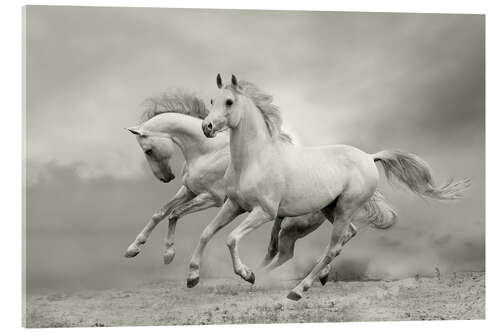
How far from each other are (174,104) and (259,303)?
2.05m

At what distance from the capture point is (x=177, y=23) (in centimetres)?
955

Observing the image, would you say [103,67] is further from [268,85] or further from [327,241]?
[327,241]

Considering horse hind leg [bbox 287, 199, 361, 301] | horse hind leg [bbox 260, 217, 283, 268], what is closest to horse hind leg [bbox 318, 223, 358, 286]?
horse hind leg [bbox 287, 199, 361, 301]

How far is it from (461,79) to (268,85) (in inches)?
78.7

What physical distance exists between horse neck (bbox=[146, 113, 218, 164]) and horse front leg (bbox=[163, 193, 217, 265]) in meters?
0.39

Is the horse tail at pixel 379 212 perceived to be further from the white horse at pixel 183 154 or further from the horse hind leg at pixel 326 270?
the white horse at pixel 183 154

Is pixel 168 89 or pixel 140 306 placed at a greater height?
pixel 168 89

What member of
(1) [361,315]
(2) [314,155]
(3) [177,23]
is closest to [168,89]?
(3) [177,23]

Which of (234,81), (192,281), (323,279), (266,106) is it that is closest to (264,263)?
(323,279)

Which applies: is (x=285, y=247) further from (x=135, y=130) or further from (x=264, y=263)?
(x=135, y=130)

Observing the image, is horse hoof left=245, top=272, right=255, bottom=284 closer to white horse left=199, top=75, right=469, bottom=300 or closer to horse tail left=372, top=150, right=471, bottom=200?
white horse left=199, top=75, right=469, bottom=300

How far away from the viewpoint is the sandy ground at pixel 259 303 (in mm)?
9258

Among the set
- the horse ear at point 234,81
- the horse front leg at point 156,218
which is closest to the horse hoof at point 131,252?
the horse front leg at point 156,218

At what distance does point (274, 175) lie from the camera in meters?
8.95
